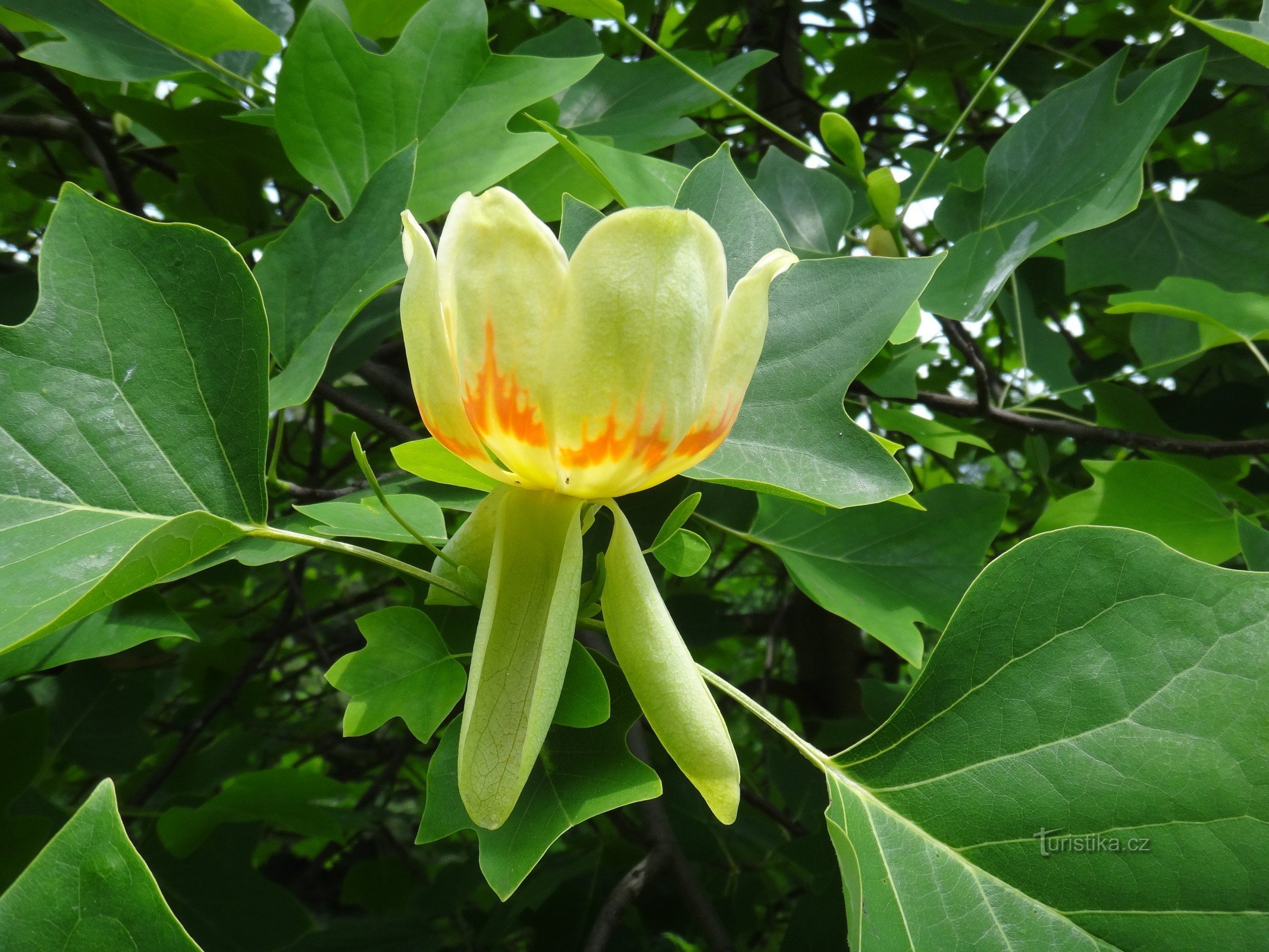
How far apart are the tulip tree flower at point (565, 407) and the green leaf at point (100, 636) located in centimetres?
32

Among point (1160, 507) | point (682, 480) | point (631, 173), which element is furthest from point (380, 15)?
point (1160, 507)

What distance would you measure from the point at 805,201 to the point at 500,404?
763 millimetres

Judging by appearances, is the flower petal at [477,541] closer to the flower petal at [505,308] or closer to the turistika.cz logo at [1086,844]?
the flower petal at [505,308]

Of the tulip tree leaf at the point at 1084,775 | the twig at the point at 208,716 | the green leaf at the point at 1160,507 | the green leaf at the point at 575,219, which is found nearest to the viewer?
the tulip tree leaf at the point at 1084,775

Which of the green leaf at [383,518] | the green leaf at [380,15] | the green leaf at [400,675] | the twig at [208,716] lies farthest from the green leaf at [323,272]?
the twig at [208,716]

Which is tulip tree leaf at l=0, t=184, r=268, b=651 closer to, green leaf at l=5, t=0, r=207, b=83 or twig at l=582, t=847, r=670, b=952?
green leaf at l=5, t=0, r=207, b=83

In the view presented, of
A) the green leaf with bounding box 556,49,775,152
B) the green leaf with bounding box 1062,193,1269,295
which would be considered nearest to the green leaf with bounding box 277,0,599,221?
A: the green leaf with bounding box 556,49,775,152

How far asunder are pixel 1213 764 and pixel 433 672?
513 millimetres

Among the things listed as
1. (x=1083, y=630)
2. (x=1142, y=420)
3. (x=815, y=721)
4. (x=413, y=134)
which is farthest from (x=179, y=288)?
(x=815, y=721)

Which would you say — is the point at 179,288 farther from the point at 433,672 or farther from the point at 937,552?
the point at 937,552

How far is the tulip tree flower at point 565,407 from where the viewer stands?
475 mm

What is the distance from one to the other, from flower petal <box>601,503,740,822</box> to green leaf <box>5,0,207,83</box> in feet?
2.72

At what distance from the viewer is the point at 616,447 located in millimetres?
502

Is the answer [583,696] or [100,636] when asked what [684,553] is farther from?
[100,636]
